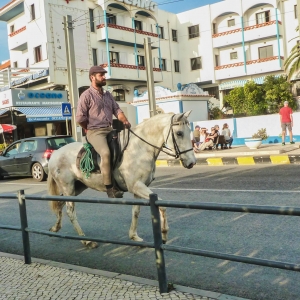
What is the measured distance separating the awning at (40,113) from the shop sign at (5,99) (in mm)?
649

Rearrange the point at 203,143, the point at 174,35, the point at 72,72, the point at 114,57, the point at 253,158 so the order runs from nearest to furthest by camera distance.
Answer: the point at 253,158 → the point at 72,72 → the point at 203,143 → the point at 114,57 → the point at 174,35

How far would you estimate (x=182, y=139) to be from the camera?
529 centimetres

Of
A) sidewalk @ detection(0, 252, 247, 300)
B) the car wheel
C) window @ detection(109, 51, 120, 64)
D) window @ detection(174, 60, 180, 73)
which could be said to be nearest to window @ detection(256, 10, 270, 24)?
window @ detection(174, 60, 180, 73)

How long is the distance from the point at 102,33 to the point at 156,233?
3365 centimetres

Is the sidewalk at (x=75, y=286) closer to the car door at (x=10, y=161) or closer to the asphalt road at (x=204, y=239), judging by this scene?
the asphalt road at (x=204, y=239)

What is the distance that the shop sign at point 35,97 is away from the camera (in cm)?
2648

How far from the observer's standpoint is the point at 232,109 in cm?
3478

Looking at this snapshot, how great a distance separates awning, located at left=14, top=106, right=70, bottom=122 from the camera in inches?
1008

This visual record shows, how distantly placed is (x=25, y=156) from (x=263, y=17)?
3013 cm

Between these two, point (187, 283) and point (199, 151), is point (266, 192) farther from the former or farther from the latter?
point (199, 151)

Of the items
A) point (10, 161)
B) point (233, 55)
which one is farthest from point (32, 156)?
point (233, 55)

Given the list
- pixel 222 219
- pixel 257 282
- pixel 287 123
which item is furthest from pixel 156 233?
pixel 287 123

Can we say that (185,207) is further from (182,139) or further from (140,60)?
(140,60)

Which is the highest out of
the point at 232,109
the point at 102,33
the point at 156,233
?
the point at 102,33
